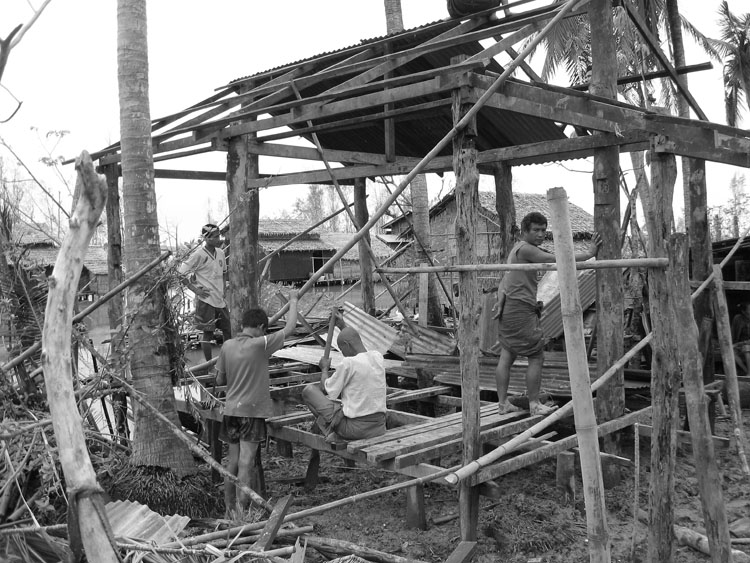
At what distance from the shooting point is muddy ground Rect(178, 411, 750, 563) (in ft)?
15.8

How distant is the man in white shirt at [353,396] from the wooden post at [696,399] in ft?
7.80

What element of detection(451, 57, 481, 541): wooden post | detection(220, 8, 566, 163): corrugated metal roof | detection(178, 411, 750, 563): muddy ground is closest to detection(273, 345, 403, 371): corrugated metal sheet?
detection(178, 411, 750, 563): muddy ground

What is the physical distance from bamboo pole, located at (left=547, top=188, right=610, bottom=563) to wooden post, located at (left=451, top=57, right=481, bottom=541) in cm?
159

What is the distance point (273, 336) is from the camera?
17.5 ft

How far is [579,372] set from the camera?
312 cm

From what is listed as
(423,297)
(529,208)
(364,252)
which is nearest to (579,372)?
(364,252)

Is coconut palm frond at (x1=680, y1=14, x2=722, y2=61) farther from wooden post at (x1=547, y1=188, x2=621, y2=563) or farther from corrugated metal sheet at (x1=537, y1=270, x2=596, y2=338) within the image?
wooden post at (x1=547, y1=188, x2=621, y2=563)

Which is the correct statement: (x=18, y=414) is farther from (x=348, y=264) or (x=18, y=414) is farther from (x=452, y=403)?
(x=348, y=264)

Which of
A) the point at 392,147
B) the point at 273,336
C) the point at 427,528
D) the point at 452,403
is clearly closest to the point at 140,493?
the point at 273,336

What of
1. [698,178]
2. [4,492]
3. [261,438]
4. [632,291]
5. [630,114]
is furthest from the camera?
[632,291]

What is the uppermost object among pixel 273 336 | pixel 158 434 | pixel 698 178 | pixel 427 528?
pixel 698 178

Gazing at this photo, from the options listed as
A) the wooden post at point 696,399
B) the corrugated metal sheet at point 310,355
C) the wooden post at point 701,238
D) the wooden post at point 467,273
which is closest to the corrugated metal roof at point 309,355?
the corrugated metal sheet at point 310,355

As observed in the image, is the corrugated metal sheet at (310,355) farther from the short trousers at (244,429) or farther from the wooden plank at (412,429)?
the short trousers at (244,429)

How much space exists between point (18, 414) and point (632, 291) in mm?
8783
